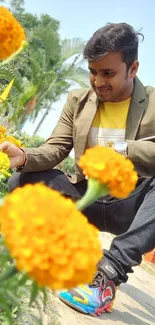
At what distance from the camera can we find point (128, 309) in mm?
2213

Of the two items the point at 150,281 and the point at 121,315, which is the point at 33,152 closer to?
the point at 121,315

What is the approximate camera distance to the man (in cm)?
185

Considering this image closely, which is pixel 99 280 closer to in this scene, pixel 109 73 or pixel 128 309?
pixel 128 309

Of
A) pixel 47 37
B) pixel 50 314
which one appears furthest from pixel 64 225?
pixel 47 37

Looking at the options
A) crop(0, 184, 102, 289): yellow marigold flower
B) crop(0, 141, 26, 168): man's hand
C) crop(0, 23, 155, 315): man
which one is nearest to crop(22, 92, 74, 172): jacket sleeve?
crop(0, 23, 155, 315): man

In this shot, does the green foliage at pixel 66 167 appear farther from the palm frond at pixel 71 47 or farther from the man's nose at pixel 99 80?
the man's nose at pixel 99 80

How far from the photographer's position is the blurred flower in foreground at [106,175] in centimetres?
55

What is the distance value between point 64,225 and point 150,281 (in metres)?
3.22

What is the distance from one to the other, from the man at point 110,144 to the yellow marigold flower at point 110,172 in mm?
1249

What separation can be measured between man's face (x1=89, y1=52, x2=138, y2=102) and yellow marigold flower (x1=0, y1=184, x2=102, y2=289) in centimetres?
170

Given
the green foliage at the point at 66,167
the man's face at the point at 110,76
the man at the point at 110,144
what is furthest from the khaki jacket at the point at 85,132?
the green foliage at the point at 66,167

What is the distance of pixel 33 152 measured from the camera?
6.88 ft

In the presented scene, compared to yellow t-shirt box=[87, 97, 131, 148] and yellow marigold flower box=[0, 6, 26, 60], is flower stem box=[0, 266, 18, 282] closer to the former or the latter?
yellow marigold flower box=[0, 6, 26, 60]

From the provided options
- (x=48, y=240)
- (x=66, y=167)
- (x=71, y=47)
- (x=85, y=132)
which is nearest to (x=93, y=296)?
(x=85, y=132)
